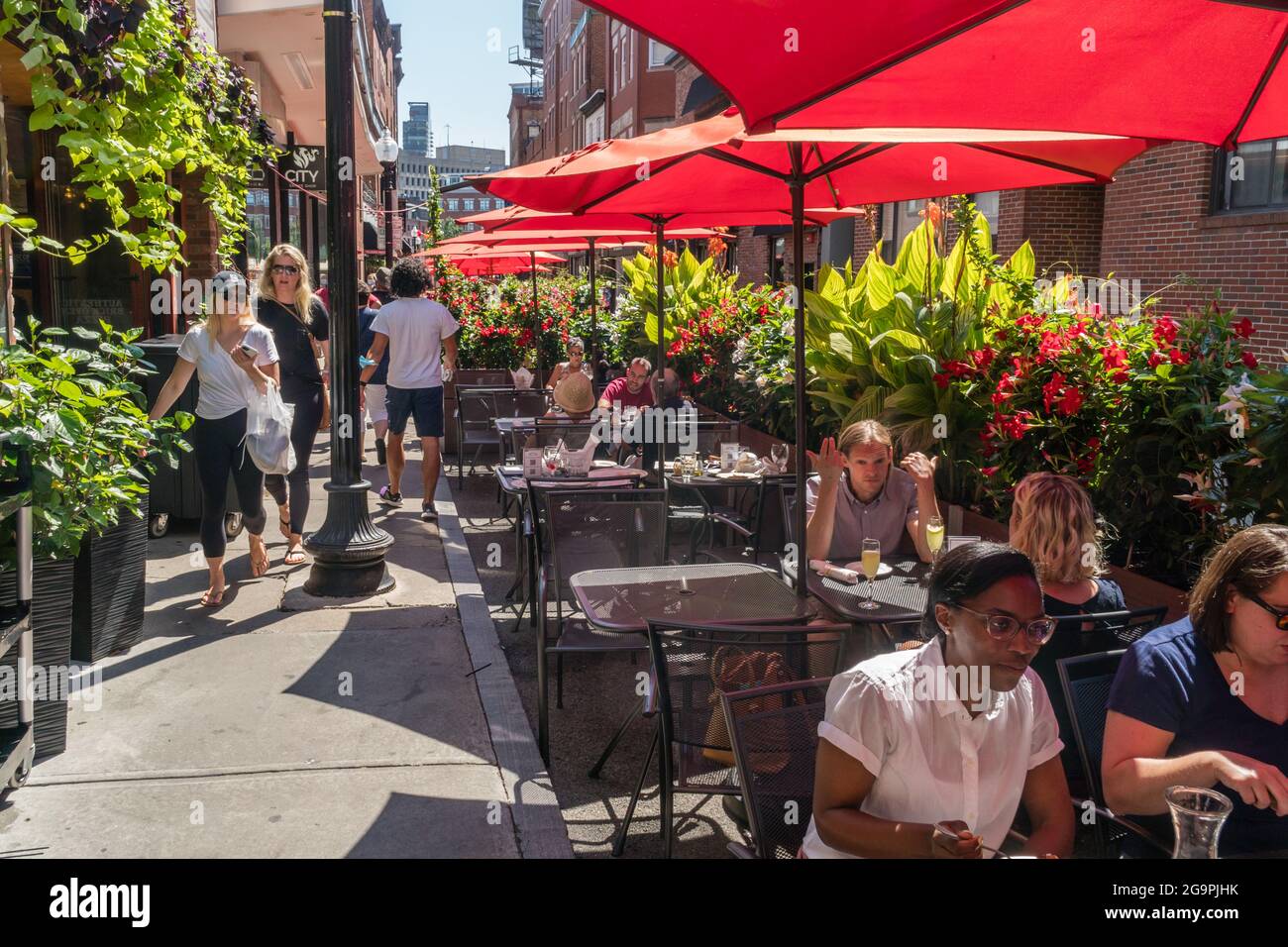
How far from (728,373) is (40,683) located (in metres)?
7.30

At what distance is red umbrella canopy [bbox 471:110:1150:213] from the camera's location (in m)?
4.45

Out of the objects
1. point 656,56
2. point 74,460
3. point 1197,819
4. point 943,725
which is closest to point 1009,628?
point 943,725

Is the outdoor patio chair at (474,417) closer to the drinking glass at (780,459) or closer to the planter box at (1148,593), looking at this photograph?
the drinking glass at (780,459)

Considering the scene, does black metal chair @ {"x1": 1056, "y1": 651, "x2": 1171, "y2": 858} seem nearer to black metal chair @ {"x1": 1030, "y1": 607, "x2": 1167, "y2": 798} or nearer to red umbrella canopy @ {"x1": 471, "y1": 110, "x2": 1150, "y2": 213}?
black metal chair @ {"x1": 1030, "y1": 607, "x2": 1167, "y2": 798}

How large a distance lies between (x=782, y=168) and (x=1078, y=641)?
92.1 inches

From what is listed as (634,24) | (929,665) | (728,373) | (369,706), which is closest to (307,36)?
(728,373)

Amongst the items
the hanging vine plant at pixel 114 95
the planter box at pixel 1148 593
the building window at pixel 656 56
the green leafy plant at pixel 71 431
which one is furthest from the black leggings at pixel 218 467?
the building window at pixel 656 56

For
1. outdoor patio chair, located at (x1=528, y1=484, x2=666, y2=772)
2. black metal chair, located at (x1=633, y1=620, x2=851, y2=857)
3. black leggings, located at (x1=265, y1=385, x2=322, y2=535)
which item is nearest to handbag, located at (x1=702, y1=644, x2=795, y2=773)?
black metal chair, located at (x1=633, y1=620, x2=851, y2=857)

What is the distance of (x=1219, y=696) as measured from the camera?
2.63 m

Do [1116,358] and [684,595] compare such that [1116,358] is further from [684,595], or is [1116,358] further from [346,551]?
[346,551]

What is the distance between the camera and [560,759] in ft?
15.1
